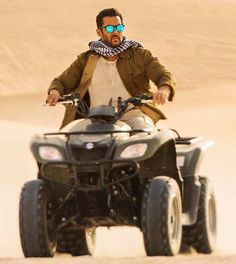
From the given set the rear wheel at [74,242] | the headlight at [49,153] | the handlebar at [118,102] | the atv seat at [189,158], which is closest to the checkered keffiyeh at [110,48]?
the handlebar at [118,102]

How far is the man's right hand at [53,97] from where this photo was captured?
25.9 ft

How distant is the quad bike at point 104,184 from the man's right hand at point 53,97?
14cm

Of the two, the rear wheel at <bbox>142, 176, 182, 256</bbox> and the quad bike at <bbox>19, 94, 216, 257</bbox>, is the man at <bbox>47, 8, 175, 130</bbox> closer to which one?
the quad bike at <bbox>19, 94, 216, 257</bbox>

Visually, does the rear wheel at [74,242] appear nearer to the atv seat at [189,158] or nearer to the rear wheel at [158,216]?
the atv seat at [189,158]

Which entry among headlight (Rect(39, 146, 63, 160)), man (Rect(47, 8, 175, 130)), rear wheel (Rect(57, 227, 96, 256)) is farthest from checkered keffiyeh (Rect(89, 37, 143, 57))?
rear wheel (Rect(57, 227, 96, 256))

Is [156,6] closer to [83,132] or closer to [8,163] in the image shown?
[8,163]

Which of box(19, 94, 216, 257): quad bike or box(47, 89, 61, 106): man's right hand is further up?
box(47, 89, 61, 106): man's right hand

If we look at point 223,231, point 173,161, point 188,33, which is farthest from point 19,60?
point 173,161

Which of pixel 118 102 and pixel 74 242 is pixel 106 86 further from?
pixel 74 242

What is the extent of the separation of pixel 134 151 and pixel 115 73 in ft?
3.42

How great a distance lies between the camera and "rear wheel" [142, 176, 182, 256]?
23.5ft

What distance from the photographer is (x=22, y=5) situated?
58.9 m

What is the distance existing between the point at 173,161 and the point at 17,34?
144 feet

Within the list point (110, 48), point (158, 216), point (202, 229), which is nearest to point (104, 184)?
point (158, 216)
